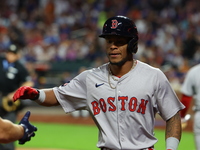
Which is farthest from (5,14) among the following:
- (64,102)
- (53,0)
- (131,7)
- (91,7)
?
(64,102)

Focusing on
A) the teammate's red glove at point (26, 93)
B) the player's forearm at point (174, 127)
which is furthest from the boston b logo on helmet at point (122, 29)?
the teammate's red glove at point (26, 93)

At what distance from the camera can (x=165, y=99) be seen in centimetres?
420

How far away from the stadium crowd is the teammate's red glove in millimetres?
9915

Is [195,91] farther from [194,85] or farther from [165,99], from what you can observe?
[165,99]

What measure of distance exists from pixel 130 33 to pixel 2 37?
14.8m

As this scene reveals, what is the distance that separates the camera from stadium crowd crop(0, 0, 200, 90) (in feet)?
51.9

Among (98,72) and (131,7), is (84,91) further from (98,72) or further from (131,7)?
(131,7)

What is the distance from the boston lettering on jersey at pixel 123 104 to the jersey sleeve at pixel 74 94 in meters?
0.25

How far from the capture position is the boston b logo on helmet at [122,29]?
4156 millimetres

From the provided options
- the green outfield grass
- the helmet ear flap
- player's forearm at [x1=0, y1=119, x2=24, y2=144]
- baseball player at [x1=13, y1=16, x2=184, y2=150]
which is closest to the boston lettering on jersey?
baseball player at [x1=13, y1=16, x2=184, y2=150]

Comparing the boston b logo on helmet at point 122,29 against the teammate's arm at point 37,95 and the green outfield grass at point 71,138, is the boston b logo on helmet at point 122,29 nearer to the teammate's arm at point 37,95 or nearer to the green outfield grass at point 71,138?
the teammate's arm at point 37,95

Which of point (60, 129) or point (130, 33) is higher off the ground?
point (130, 33)

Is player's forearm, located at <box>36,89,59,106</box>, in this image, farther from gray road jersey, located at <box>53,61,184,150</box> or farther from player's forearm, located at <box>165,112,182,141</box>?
player's forearm, located at <box>165,112,182,141</box>

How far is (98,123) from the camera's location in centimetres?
418
